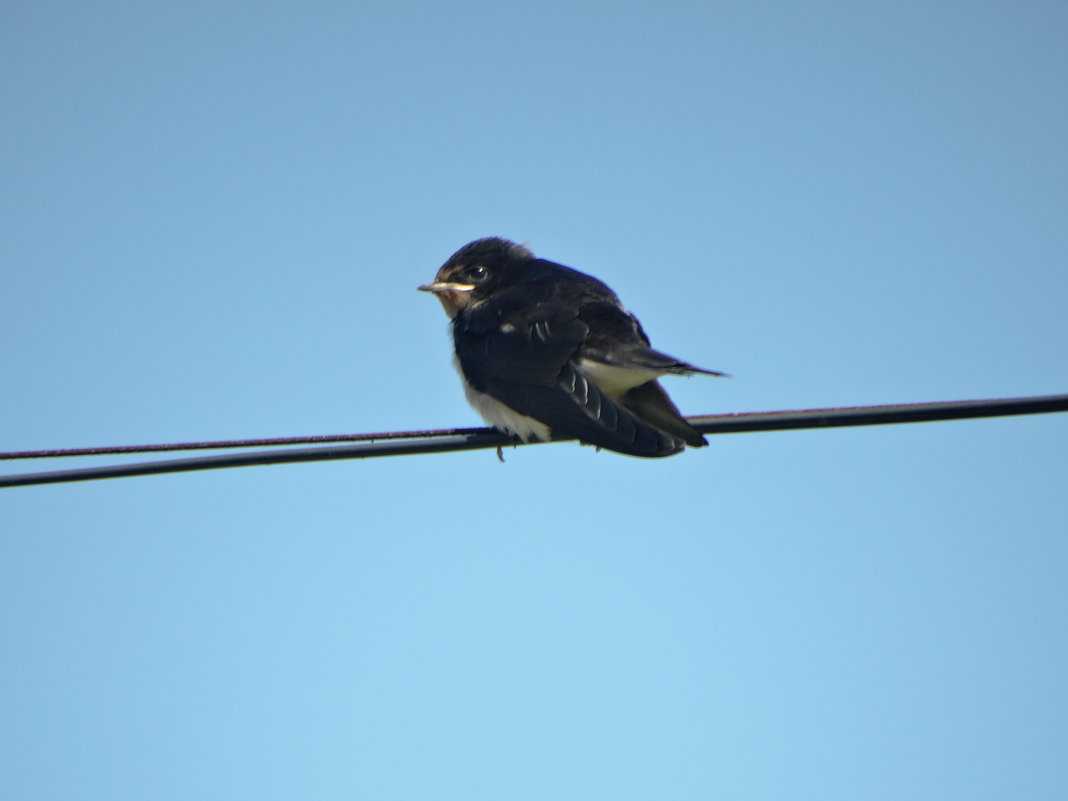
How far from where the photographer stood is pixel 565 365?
6.16 m

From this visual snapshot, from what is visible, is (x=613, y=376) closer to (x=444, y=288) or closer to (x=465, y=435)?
(x=465, y=435)

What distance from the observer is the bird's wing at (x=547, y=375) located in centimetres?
550

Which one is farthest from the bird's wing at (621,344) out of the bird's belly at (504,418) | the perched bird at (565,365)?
the bird's belly at (504,418)

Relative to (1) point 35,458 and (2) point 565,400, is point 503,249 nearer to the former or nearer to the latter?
(2) point 565,400

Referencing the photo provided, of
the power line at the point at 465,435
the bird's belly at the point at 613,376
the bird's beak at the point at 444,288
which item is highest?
the bird's beak at the point at 444,288

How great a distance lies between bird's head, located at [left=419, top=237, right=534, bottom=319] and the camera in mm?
7969

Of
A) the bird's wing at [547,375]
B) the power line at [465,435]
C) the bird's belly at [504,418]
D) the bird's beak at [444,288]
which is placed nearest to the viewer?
the power line at [465,435]

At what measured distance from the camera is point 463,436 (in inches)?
190

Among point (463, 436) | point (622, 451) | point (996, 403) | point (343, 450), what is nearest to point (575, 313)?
point (622, 451)

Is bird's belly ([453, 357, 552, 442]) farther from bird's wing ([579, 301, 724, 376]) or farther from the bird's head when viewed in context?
the bird's head

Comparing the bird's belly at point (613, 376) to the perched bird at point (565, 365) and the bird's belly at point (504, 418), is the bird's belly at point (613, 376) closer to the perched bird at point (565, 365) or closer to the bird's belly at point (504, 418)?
the perched bird at point (565, 365)

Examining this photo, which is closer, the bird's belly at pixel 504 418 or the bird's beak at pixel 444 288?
the bird's belly at pixel 504 418

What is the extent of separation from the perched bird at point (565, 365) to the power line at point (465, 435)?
78 cm

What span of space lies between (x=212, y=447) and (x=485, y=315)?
2.94 metres
